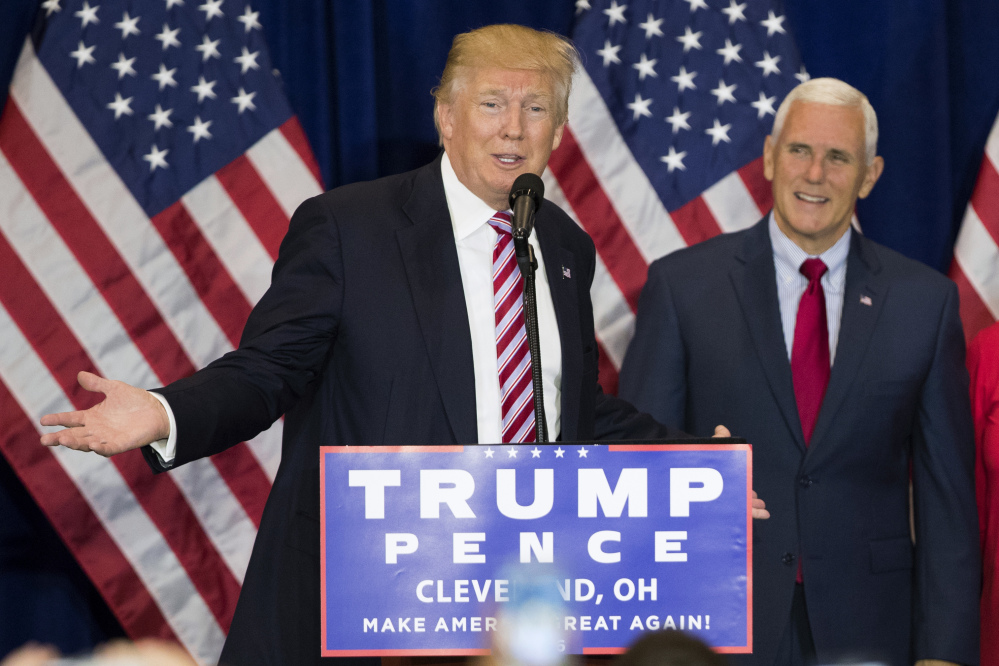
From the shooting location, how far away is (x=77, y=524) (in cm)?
288

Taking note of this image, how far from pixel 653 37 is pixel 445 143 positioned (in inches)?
51.5

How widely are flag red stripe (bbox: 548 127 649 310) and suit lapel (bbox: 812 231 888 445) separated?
2.19 ft

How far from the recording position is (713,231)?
124 inches

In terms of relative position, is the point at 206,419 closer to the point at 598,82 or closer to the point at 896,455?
the point at 896,455

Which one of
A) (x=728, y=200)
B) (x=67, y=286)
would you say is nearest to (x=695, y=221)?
(x=728, y=200)

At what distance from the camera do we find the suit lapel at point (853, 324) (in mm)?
2529

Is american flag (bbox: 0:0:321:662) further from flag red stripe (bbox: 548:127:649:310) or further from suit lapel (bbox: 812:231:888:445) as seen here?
suit lapel (bbox: 812:231:888:445)

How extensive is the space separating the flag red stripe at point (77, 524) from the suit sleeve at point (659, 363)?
4.72 feet

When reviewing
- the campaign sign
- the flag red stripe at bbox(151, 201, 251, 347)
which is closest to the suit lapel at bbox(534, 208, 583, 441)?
the campaign sign

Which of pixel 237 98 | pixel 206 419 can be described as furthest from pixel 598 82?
pixel 206 419

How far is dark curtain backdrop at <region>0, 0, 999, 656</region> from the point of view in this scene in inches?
119

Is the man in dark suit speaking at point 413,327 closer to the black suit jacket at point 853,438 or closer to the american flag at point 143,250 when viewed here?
the black suit jacket at point 853,438

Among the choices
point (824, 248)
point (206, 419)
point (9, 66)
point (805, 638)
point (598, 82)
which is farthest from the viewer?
point (598, 82)

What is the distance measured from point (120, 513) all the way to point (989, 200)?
2.65 meters
